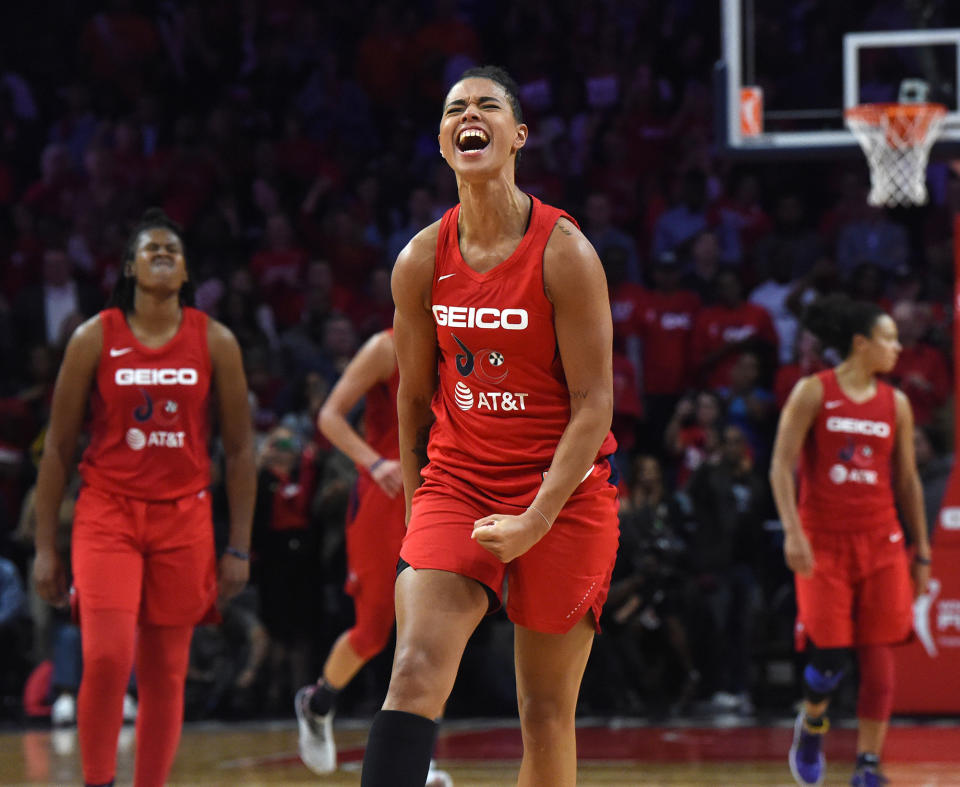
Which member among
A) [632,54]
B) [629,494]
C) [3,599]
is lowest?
[3,599]

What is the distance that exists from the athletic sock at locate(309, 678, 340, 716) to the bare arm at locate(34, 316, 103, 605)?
1.89 meters

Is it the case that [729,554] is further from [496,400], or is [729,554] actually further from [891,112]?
[496,400]

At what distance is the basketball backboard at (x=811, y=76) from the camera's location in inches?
338

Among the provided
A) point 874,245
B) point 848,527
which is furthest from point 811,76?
point 848,527

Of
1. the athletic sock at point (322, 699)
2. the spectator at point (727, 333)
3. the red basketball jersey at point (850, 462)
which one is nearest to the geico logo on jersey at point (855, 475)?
the red basketball jersey at point (850, 462)

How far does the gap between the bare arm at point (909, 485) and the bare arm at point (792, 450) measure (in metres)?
0.42

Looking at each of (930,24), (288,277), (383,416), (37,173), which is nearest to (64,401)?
(383,416)

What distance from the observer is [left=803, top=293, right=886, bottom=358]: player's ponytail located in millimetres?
6848

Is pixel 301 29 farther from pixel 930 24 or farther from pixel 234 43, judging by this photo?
pixel 930 24

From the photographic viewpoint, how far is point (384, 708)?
3490mm

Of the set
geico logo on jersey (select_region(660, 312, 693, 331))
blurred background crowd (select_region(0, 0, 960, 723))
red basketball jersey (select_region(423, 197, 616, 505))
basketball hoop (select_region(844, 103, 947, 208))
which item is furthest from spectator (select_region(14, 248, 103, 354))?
red basketball jersey (select_region(423, 197, 616, 505))

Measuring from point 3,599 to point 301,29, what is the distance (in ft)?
21.0

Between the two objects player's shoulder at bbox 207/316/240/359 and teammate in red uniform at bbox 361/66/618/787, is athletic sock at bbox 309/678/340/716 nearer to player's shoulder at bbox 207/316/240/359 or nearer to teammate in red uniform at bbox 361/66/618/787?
player's shoulder at bbox 207/316/240/359

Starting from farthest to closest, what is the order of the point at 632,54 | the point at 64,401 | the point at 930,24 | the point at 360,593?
the point at 632,54
the point at 930,24
the point at 360,593
the point at 64,401
